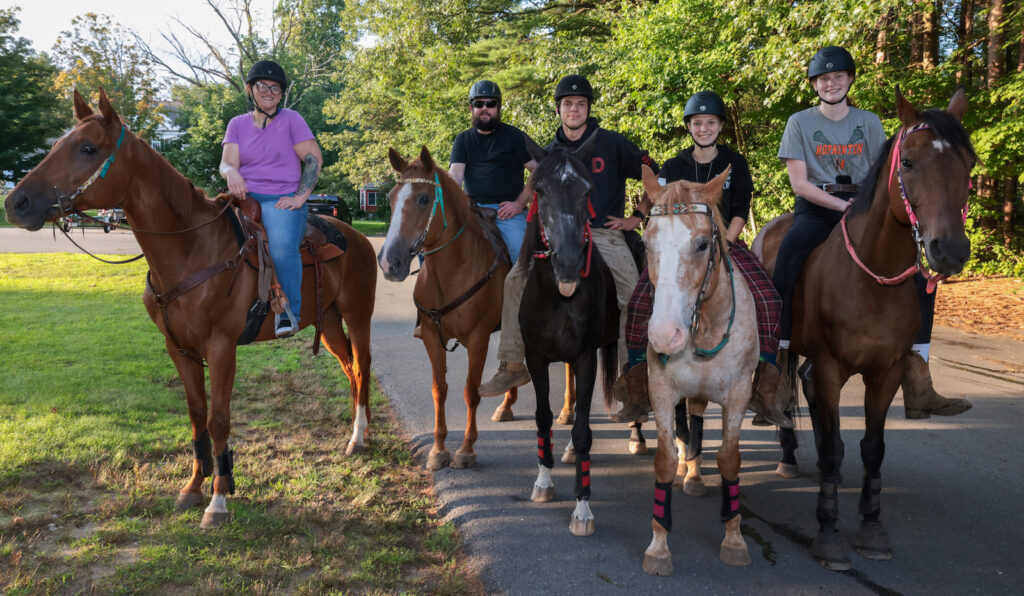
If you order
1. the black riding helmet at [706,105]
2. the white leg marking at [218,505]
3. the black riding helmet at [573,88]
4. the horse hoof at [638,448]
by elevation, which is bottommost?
the horse hoof at [638,448]

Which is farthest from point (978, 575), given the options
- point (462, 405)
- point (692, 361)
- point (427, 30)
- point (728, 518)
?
point (427, 30)

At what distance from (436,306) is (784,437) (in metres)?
3.05

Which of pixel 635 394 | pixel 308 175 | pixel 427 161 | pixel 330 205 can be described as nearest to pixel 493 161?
pixel 427 161

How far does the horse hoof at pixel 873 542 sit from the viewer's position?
11.7 feet

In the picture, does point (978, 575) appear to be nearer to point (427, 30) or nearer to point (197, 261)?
point (197, 261)

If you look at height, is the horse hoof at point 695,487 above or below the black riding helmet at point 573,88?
below

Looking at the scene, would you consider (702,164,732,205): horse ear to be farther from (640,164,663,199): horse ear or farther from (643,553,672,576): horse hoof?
(643,553,672,576): horse hoof

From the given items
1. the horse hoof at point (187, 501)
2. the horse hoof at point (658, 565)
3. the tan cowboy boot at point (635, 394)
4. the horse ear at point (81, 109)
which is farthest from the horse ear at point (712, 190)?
the horse hoof at point (187, 501)

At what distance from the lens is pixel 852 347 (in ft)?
11.9

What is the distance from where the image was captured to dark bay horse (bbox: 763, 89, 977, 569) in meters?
3.00

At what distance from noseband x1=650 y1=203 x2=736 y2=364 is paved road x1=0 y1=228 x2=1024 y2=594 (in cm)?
128

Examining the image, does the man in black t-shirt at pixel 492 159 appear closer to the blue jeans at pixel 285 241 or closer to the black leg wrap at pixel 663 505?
the blue jeans at pixel 285 241

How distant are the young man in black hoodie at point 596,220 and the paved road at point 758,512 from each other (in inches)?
37.8

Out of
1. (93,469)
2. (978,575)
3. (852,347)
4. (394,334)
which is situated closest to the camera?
(978,575)
